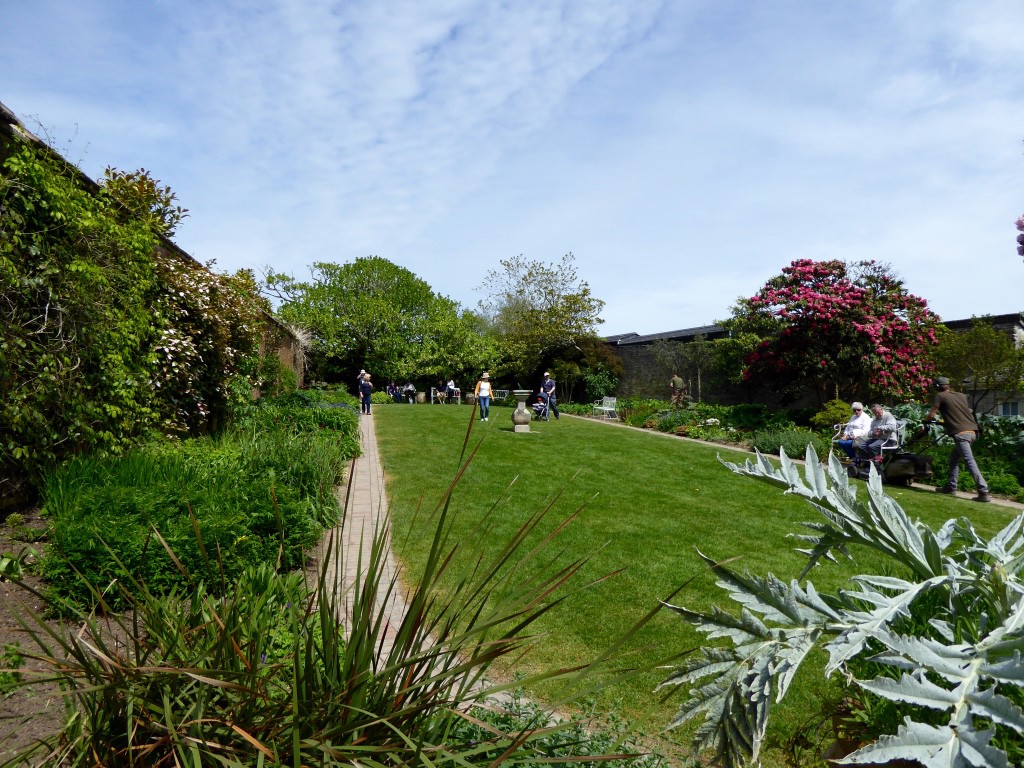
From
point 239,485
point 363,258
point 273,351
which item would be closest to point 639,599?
point 239,485

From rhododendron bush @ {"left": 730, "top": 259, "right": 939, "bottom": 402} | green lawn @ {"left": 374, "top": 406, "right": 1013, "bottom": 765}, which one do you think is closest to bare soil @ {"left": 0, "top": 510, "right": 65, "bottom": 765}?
green lawn @ {"left": 374, "top": 406, "right": 1013, "bottom": 765}

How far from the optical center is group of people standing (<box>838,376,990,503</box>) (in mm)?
9250

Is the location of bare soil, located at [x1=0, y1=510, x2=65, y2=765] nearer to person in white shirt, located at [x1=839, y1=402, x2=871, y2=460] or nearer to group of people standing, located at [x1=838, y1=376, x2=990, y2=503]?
group of people standing, located at [x1=838, y1=376, x2=990, y2=503]

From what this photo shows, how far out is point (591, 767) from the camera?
220 cm

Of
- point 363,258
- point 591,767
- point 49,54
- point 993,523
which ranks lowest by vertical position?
point 993,523

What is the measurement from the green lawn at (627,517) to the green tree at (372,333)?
65.7 ft

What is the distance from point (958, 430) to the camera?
9.25 metres

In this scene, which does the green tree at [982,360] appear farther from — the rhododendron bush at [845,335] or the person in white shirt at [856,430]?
the person in white shirt at [856,430]

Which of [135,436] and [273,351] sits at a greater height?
[273,351]

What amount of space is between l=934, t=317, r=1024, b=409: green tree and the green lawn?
5.19 meters

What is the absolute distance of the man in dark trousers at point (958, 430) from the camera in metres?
9.19

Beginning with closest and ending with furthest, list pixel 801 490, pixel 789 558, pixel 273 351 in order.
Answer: pixel 801 490, pixel 789 558, pixel 273 351

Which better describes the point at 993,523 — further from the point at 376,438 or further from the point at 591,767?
the point at 376,438

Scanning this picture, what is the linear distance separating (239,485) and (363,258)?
36.3 metres
